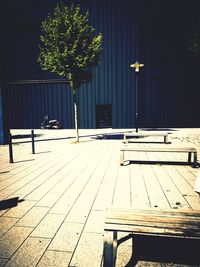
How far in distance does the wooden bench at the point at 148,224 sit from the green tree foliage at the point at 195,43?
1698 centimetres

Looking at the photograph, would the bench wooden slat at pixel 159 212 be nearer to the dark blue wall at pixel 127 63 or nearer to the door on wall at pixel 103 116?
the dark blue wall at pixel 127 63

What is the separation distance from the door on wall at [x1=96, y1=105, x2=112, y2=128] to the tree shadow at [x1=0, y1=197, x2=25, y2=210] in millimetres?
15301

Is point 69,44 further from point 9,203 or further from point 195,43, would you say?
point 195,43

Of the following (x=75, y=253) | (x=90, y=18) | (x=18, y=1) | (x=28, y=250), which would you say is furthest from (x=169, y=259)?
(x=18, y=1)

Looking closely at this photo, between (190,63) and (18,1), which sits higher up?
(18,1)

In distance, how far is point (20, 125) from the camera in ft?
67.2

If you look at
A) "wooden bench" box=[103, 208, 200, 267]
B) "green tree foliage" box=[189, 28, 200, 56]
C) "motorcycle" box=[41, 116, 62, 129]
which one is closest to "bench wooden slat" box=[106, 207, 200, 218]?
"wooden bench" box=[103, 208, 200, 267]

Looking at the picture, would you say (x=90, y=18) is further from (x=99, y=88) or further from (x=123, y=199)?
(x=123, y=199)

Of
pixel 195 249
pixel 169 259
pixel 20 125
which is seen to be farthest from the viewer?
pixel 20 125

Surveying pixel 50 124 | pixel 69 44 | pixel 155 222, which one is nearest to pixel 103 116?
pixel 50 124

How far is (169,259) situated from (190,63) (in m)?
18.8

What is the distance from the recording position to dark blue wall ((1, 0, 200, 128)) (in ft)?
58.2

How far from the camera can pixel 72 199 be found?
425cm

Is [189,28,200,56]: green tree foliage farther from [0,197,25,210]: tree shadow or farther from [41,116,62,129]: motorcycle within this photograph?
[0,197,25,210]: tree shadow
